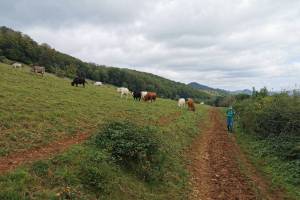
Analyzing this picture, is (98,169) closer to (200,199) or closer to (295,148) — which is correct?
(200,199)

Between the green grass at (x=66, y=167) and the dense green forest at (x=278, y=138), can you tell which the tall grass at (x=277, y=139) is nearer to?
the dense green forest at (x=278, y=138)

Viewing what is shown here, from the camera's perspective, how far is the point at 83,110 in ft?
69.3

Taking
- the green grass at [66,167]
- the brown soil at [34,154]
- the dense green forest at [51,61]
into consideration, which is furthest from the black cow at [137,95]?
the dense green forest at [51,61]

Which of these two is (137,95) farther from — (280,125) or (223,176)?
(223,176)

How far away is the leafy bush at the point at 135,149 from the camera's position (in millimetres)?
12359

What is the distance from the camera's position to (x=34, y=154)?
1114cm

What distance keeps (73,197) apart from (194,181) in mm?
6325

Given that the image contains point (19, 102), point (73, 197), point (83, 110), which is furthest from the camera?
point (83, 110)

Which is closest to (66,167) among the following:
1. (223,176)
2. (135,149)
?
(135,149)

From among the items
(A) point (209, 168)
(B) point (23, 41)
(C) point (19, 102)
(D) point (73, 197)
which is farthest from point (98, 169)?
(B) point (23, 41)

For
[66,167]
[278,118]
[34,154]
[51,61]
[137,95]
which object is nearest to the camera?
[66,167]

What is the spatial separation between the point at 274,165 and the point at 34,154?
11.3 m

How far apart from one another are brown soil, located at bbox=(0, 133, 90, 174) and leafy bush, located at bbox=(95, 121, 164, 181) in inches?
47.4

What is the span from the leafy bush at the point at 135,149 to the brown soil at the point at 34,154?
120cm
